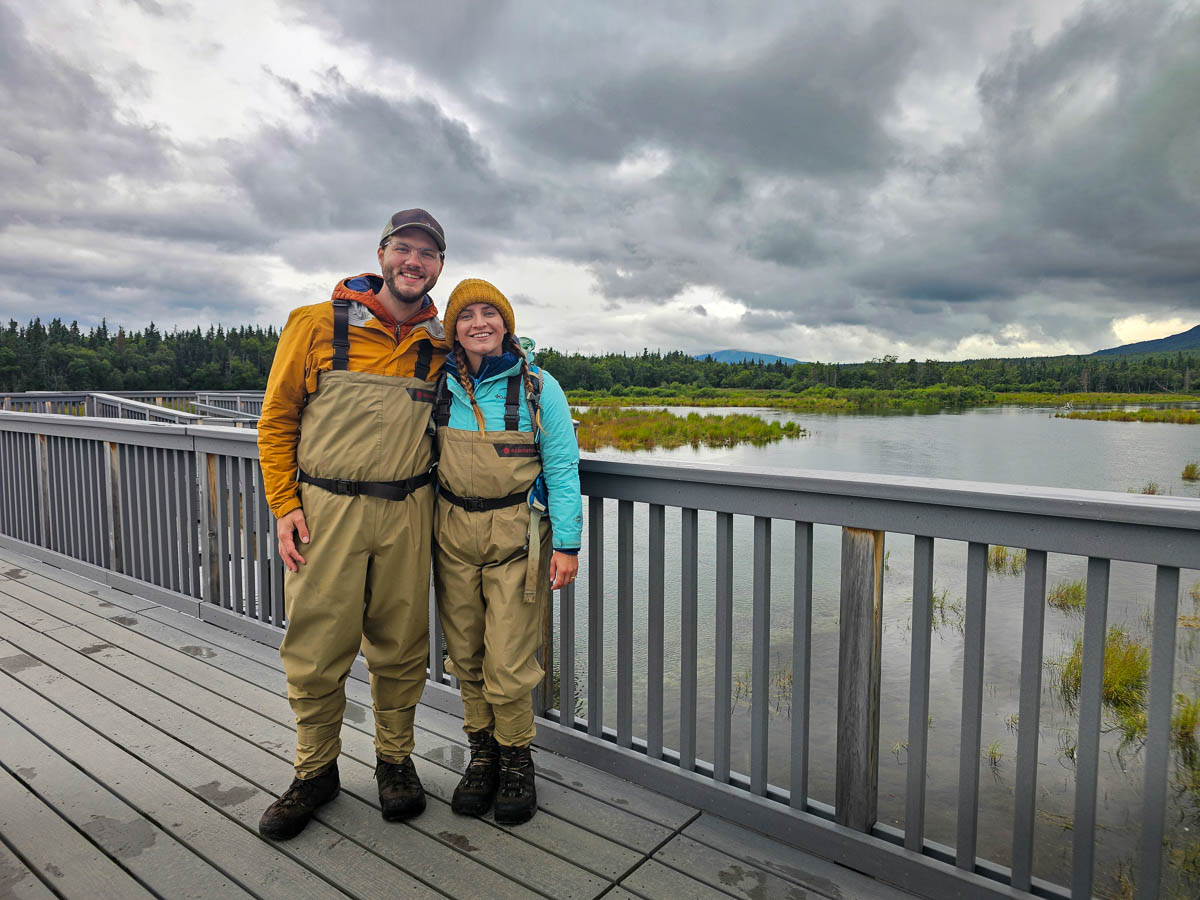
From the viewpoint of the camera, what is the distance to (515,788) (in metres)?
1.84

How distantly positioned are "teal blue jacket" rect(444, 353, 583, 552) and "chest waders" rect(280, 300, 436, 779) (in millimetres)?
109

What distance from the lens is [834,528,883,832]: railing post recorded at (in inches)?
64.2

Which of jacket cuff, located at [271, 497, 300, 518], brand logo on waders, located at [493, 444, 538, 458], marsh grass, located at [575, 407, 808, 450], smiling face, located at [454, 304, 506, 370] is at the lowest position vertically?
marsh grass, located at [575, 407, 808, 450]

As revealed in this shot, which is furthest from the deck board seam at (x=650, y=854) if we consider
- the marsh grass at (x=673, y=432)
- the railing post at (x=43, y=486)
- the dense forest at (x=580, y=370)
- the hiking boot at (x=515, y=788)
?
the dense forest at (x=580, y=370)

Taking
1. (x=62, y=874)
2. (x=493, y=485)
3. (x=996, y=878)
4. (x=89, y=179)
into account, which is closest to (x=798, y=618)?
(x=996, y=878)

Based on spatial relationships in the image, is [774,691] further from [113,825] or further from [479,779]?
[113,825]

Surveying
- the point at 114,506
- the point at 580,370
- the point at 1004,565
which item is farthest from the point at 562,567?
the point at 580,370

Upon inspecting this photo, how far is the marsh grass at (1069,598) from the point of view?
759 centimetres

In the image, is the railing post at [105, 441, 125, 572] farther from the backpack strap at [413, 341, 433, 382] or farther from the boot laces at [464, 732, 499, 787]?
the boot laces at [464, 732, 499, 787]

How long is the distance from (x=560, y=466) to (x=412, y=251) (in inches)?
27.1

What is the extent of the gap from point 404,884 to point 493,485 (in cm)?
94

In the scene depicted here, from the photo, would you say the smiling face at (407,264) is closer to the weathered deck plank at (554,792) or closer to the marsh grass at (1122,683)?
the weathered deck plank at (554,792)

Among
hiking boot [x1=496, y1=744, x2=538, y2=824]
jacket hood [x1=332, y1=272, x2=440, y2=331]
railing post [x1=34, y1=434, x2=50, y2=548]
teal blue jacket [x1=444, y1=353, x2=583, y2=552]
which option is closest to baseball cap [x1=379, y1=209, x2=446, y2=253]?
jacket hood [x1=332, y1=272, x2=440, y2=331]

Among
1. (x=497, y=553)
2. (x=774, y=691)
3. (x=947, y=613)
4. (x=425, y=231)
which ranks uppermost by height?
(x=425, y=231)
